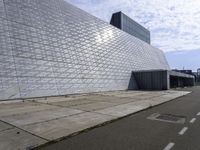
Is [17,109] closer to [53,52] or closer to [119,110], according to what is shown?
[119,110]

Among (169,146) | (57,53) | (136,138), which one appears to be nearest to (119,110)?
(136,138)

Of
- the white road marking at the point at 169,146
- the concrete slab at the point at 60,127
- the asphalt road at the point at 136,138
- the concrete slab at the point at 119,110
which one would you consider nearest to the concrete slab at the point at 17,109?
the concrete slab at the point at 60,127

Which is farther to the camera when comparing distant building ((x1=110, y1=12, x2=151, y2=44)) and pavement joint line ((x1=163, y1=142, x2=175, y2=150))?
distant building ((x1=110, y1=12, x2=151, y2=44))

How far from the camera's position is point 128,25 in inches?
3081

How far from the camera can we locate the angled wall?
18.2m

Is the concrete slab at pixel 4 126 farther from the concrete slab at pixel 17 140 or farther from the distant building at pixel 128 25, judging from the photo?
the distant building at pixel 128 25

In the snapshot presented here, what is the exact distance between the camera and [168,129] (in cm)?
777

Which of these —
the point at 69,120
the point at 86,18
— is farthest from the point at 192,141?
the point at 86,18

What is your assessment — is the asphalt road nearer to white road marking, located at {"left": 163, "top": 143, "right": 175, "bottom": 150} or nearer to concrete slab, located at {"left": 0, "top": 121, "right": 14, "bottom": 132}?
white road marking, located at {"left": 163, "top": 143, "right": 175, "bottom": 150}

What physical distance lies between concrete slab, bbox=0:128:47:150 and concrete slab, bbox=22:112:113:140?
Result: 320mm

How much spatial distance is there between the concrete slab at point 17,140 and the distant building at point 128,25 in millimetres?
68197

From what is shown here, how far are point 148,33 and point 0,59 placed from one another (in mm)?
89807

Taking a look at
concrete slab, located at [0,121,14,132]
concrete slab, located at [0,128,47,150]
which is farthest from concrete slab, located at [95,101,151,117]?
concrete slab, located at [0,128,47,150]

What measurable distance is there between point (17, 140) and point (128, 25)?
7608cm
